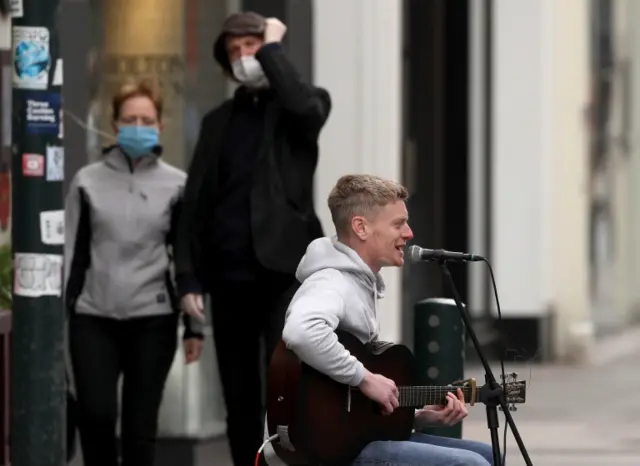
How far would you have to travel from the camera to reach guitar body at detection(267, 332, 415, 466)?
4980mm

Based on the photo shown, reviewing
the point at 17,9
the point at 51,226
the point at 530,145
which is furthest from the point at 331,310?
the point at 530,145

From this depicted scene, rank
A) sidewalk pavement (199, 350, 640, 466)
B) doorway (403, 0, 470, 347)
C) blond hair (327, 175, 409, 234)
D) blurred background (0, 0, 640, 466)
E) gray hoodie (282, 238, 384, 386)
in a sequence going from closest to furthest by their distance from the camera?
gray hoodie (282, 238, 384, 386) < blond hair (327, 175, 409, 234) < blurred background (0, 0, 640, 466) < sidewalk pavement (199, 350, 640, 466) < doorway (403, 0, 470, 347)

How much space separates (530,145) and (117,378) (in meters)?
7.94

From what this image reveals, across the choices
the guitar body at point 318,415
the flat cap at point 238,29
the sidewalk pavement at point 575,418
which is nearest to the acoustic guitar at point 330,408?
the guitar body at point 318,415

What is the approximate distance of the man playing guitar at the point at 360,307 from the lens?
16.1 feet

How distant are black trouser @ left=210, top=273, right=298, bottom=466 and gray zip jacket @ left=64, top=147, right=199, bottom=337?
0.59ft

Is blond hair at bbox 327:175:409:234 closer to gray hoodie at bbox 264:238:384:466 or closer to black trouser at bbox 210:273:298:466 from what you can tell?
gray hoodie at bbox 264:238:384:466

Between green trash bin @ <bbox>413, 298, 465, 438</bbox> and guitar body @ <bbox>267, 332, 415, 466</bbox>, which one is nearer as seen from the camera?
guitar body @ <bbox>267, 332, 415, 466</bbox>

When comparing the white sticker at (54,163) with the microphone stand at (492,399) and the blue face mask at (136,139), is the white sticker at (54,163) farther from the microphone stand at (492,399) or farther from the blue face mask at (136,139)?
the microphone stand at (492,399)

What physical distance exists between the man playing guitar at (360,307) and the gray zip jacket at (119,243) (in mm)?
1657

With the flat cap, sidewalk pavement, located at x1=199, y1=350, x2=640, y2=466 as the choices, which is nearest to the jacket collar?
the flat cap

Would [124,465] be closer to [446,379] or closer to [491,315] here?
[446,379]

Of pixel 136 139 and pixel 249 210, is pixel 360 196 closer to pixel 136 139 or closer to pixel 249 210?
pixel 249 210

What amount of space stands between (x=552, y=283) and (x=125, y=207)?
8.25 m
